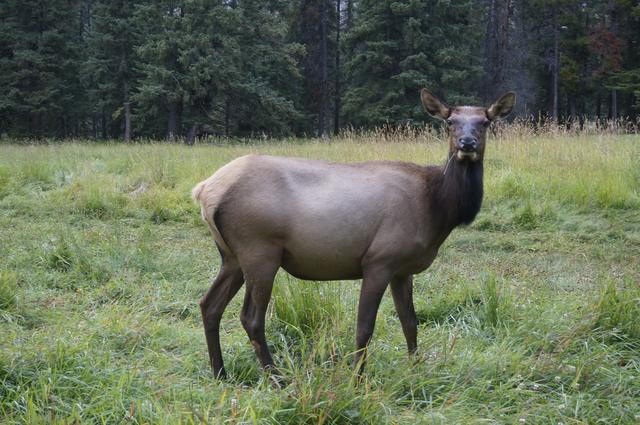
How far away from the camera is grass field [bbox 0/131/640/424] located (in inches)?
129

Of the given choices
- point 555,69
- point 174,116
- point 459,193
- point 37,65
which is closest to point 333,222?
point 459,193

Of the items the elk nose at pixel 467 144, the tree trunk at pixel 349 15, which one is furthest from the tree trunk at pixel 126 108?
the elk nose at pixel 467 144

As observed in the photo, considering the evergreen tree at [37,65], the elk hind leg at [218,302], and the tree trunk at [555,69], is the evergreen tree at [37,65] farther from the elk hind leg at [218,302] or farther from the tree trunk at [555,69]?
the elk hind leg at [218,302]

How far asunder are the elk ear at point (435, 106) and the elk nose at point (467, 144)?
43 cm

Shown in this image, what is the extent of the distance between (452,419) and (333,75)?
35.5 meters

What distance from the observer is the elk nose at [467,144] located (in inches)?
160

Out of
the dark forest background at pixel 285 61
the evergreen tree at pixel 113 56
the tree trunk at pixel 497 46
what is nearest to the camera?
the dark forest background at pixel 285 61

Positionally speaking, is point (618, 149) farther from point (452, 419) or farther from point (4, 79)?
point (4, 79)

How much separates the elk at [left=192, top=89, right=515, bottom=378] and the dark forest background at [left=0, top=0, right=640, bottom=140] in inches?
917

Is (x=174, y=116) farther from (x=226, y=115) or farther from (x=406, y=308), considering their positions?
(x=406, y=308)

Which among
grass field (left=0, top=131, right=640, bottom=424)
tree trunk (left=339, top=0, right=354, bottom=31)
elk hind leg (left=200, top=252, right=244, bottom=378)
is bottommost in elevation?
grass field (left=0, top=131, right=640, bottom=424)

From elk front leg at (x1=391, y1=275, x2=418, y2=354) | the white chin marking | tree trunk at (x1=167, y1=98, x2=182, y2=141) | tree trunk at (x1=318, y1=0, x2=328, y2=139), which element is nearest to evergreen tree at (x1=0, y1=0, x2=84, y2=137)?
tree trunk at (x1=167, y1=98, x2=182, y2=141)

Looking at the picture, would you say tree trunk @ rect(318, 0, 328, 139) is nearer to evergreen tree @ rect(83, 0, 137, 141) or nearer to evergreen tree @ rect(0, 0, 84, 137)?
evergreen tree @ rect(83, 0, 137, 141)

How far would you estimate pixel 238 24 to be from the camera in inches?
1099
